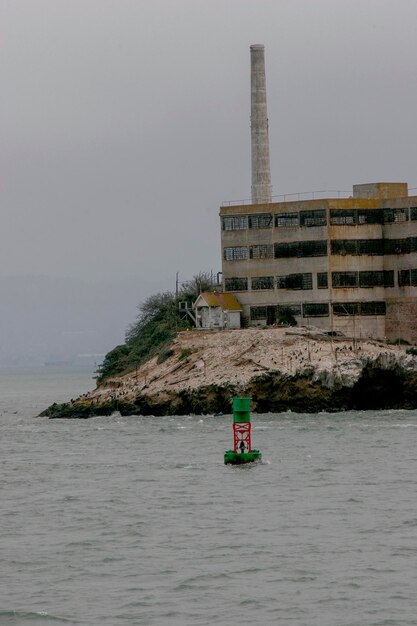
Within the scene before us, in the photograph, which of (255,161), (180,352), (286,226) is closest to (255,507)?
(180,352)

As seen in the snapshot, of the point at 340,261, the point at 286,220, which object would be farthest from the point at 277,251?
the point at 340,261

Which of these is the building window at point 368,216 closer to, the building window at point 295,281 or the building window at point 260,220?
the building window at point 295,281

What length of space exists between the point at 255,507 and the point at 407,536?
7139mm

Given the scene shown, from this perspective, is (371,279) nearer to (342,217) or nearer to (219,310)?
(342,217)

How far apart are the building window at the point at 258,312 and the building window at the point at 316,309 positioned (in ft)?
9.75

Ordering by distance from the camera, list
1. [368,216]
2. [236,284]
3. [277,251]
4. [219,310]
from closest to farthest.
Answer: [368,216], [277,251], [219,310], [236,284]

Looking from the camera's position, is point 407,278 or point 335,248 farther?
point 407,278

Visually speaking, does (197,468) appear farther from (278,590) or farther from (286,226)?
(286,226)

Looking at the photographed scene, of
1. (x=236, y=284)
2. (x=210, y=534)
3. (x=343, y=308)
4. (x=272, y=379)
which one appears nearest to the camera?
(x=210, y=534)

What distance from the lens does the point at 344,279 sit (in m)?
105

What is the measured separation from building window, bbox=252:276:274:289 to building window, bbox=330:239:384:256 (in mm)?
4673

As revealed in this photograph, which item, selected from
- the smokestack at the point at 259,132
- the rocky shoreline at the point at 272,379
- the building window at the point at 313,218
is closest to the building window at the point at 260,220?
the building window at the point at 313,218

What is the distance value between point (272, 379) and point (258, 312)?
58.4 ft

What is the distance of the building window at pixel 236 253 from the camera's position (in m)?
107
